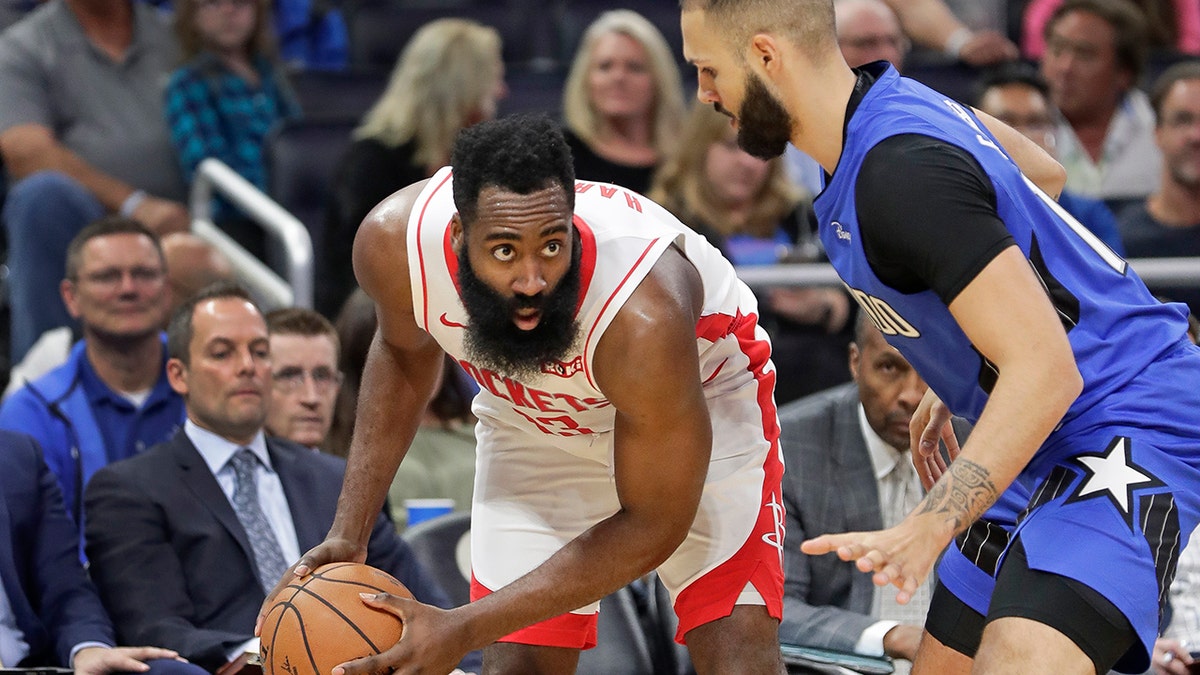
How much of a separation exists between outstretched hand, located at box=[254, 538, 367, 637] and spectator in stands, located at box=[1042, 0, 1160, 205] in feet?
15.2

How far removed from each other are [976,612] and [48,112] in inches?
195

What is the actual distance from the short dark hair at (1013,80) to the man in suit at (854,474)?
7.28ft

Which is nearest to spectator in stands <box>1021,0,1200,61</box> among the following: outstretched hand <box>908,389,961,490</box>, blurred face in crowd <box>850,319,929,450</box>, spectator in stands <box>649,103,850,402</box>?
spectator in stands <box>649,103,850,402</box>

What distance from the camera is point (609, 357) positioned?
3.07m

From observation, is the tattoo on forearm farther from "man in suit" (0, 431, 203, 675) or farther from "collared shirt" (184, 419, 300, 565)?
"collared shirt" (184, 419, 300, 565)

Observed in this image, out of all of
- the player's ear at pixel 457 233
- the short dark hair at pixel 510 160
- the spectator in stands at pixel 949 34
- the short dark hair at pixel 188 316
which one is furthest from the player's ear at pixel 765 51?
the spectator in stands at pixel 949 34

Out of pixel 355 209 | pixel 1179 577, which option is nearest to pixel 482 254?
pixel 1179 577

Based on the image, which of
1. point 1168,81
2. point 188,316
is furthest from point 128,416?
point 1168,81

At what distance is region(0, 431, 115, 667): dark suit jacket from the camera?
14.3 ft

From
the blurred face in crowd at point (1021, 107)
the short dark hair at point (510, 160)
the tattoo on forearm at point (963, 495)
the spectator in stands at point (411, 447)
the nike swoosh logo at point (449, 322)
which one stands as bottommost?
the spectator in stands at point (411, 447)

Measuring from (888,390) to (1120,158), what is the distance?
2957 millimetres

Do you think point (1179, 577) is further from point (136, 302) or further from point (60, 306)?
point (60, 306)

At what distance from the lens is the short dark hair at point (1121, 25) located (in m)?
7.12

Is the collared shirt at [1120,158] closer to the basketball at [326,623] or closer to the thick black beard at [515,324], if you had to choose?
the thick black beard at [515,324]
